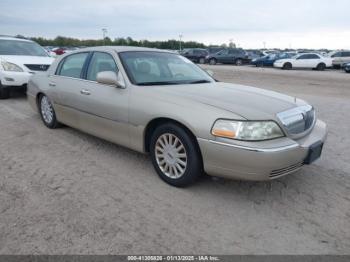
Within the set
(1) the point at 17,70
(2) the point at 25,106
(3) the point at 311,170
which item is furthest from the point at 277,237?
(1) the point at 17,70

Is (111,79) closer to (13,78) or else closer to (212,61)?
(13,78)

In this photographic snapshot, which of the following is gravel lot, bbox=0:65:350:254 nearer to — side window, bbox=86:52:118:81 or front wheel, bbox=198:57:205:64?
side window, bbox=86:52:118:81

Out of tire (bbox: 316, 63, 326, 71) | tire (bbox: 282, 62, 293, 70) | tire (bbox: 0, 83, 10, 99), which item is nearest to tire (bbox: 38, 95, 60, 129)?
tire (bbox: 0, 83, 10, 99)

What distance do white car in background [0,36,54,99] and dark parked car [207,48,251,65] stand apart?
2560 centimetres

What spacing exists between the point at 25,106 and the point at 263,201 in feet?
21.6

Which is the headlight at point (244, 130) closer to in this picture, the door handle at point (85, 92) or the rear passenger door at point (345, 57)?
the door handle at point (85, 92)

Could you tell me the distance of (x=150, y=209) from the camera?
321 centimetres

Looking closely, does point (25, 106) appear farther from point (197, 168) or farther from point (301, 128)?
point (301, 128)

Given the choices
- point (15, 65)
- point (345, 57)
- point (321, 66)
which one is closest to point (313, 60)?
point (321, 66)

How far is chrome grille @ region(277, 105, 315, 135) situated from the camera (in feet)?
11.0

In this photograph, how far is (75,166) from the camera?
13.9ft

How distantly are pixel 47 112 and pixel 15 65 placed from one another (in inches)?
135

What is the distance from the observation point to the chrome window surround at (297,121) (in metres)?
3.34

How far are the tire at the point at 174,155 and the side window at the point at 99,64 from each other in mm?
1243
